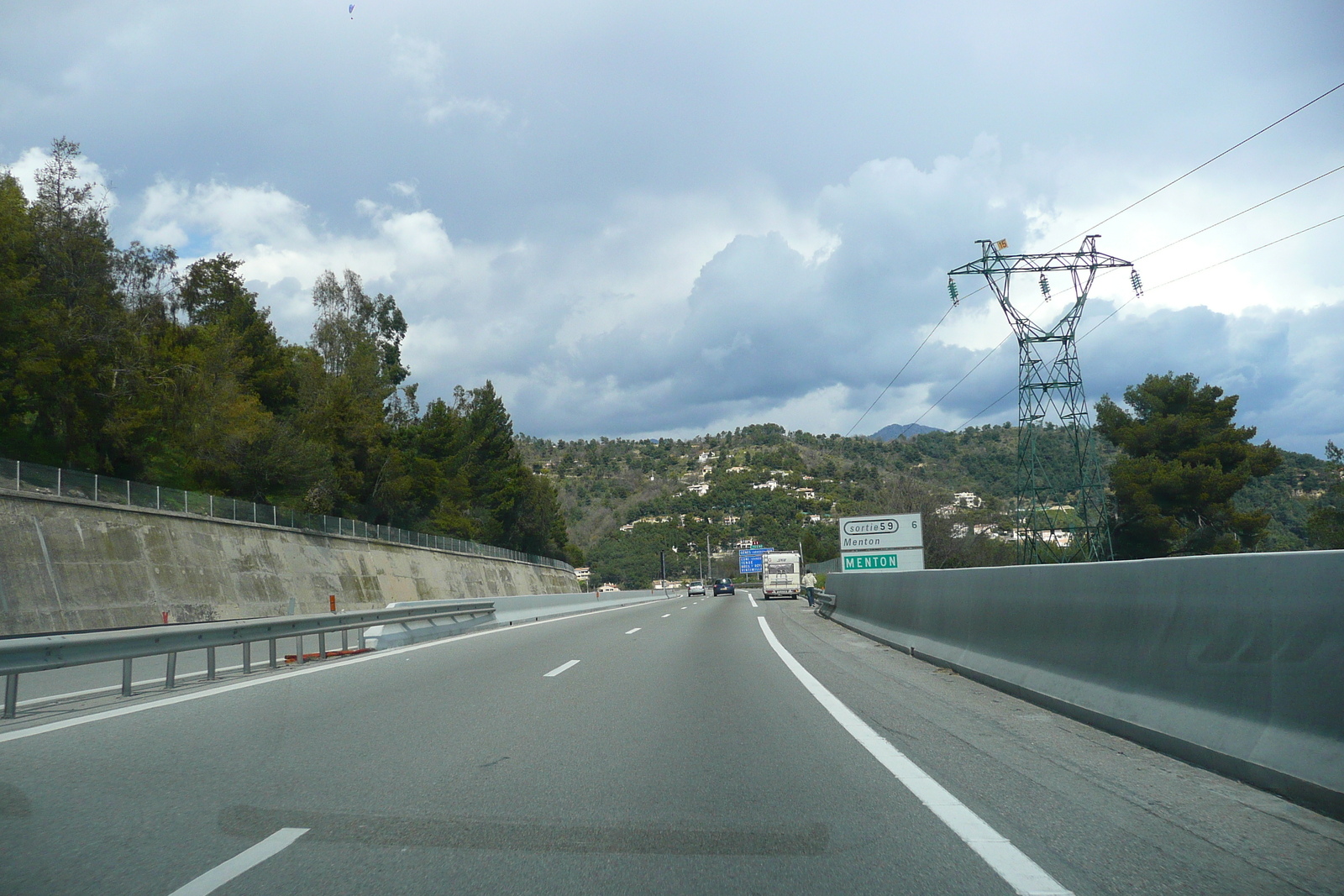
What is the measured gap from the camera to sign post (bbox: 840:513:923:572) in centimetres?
3712

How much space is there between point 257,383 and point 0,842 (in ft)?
204

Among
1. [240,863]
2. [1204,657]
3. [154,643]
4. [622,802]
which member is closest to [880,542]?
[154,643]

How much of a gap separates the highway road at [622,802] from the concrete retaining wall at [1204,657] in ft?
0.73

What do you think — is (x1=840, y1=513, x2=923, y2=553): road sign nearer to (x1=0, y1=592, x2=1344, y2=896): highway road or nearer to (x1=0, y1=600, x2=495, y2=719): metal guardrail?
(x1=0, y1=600, x2=495, y2=719): metal guardrail

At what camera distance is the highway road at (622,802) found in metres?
4.23

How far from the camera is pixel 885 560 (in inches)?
1467

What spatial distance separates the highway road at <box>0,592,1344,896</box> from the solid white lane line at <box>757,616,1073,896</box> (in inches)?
0.9

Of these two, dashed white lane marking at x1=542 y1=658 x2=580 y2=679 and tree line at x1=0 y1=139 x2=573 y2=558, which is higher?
tree line at x1=0 y1=139 x2=573 y2=558

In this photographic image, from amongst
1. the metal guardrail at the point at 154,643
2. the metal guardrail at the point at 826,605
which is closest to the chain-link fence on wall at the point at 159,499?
the metal guardrail at the point at 154,643

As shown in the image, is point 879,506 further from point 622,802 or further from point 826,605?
point 622,802

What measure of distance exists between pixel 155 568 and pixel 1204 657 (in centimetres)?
3306

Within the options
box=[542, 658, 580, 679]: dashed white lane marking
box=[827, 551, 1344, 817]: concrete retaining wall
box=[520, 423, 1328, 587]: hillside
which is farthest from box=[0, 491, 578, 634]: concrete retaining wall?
box=[520, 423, 1328, 587]: hillside

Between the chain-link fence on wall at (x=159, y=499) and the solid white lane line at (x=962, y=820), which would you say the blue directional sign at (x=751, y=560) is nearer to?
the chain-link fence on wall at (x=159, y=499)

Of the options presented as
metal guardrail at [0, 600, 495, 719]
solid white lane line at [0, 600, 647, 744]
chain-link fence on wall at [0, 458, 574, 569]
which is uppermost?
chain-link fence on wall at [0, 458, 574, 569]
